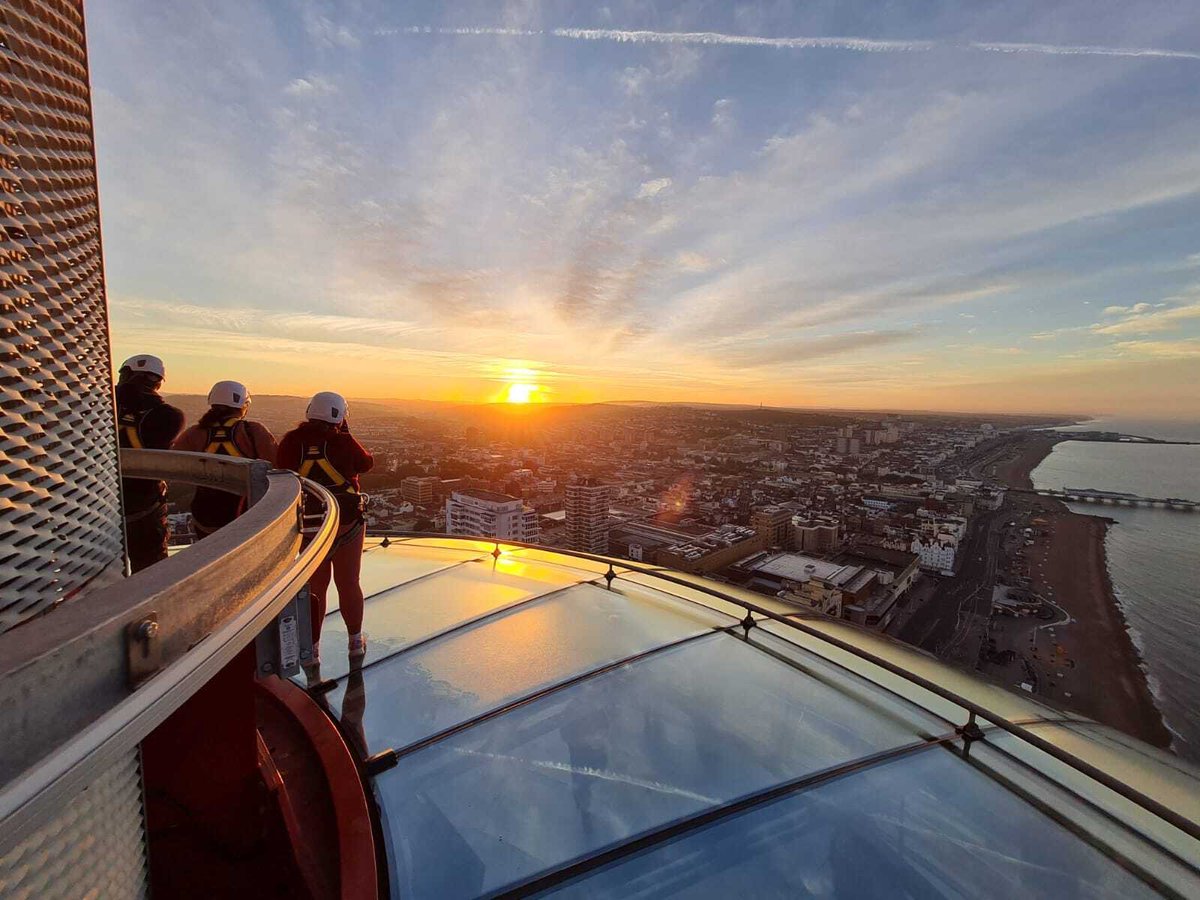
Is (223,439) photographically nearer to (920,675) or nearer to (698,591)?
(698,591)

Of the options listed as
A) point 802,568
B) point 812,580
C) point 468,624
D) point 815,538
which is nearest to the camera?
point 468,624

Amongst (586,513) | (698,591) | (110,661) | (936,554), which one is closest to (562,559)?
(698,591)

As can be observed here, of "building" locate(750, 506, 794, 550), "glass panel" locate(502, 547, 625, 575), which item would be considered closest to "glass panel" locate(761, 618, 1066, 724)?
"glass panel" locate(502, 547, 625, 575)

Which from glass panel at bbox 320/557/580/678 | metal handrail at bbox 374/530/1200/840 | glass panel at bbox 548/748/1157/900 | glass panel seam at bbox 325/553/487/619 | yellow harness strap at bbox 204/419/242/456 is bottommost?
glass panel seam at bbox 325/553/487/619

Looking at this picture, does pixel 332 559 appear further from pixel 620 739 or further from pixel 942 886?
pixel 942 886

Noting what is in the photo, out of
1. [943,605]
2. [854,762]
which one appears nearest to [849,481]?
[943,605]

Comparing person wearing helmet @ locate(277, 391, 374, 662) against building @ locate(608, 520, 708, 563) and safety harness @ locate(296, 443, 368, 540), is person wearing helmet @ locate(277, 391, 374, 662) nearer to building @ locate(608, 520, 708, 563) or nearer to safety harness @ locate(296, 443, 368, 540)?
safety harness @ locate(296, 443, 368, 540)
